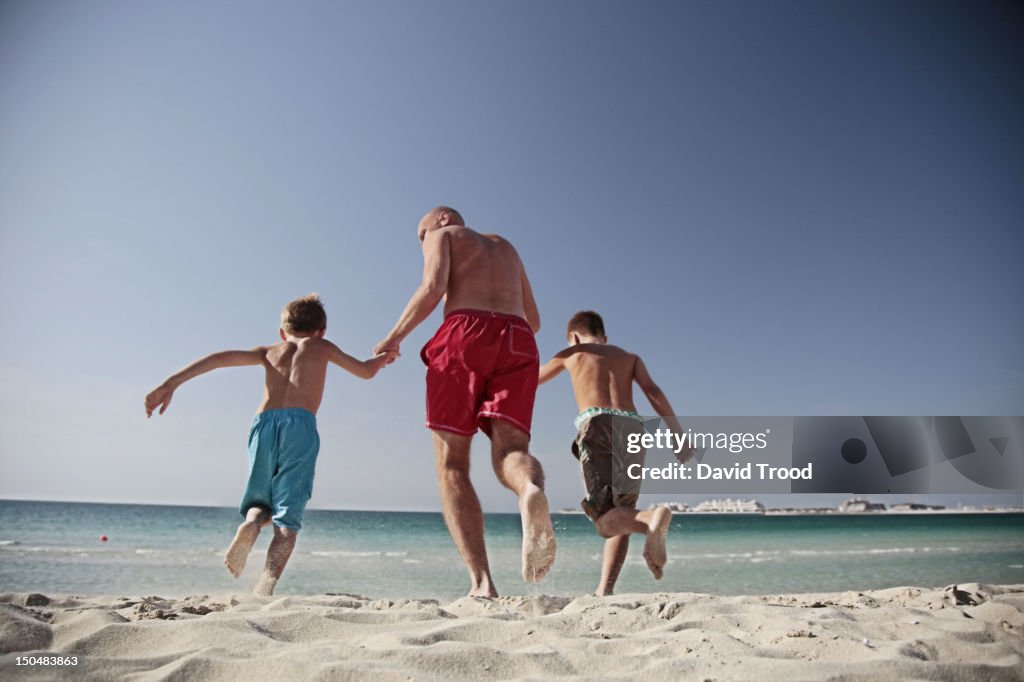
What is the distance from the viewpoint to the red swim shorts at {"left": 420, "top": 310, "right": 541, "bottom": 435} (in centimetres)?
281

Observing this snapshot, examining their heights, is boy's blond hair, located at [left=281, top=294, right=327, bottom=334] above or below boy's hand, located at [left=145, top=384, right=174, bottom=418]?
above

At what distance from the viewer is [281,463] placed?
363 centimetres

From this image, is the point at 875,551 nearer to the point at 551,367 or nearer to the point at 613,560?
the point at 613,560

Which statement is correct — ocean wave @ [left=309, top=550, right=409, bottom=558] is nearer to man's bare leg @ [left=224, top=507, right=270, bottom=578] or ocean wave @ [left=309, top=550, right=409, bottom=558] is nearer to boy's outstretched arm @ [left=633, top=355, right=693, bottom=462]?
man's bare leg @ [left=224, top=507, right=270, bottom=578]

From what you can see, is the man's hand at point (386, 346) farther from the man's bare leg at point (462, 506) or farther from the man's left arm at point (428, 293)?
the man's bare leg at point (462, 506)

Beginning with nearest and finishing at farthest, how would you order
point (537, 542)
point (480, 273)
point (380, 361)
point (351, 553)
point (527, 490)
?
point (537, 542)
point (527, 490)
point (480, 273)
point (380, 361)
point (351, 553)

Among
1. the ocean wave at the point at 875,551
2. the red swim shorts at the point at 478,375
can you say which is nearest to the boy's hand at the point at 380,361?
the red swim shorts at the point at 478,375

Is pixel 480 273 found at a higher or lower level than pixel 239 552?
higher

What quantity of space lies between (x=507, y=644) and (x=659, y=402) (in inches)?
93.9

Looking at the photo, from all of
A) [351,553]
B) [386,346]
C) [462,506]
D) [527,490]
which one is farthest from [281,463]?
[351,553]

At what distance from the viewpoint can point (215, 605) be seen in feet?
9.46

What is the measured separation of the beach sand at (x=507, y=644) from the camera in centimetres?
153

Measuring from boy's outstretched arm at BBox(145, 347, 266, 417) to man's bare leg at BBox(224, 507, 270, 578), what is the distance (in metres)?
0.74

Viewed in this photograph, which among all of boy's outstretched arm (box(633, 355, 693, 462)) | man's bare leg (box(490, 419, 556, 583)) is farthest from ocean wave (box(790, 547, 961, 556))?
man's bare leg (box(490, 419, 556, 583))
